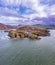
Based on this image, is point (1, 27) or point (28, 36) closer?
point (28, 36)

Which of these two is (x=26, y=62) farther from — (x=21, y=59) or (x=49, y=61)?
(x=49, y=61)

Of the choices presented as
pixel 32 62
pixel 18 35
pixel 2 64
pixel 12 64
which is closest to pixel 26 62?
pixel 32 62

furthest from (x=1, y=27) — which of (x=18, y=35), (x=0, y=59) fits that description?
(x=0, y=59)

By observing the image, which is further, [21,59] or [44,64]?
[21,59]

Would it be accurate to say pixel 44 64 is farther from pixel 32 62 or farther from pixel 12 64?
pixel 12 64

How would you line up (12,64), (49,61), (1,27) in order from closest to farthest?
(12,64)
(49,61)
(1,27)

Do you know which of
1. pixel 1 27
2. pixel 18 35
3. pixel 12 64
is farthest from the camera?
pixel 1 27

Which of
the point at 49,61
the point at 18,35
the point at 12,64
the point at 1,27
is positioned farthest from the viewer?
the point at 1,27

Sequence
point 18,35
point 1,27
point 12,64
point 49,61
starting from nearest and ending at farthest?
point 12,64 → point 49,61 → point 18,35 → point 1,27

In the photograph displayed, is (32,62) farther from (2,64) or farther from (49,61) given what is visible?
(2,64)
